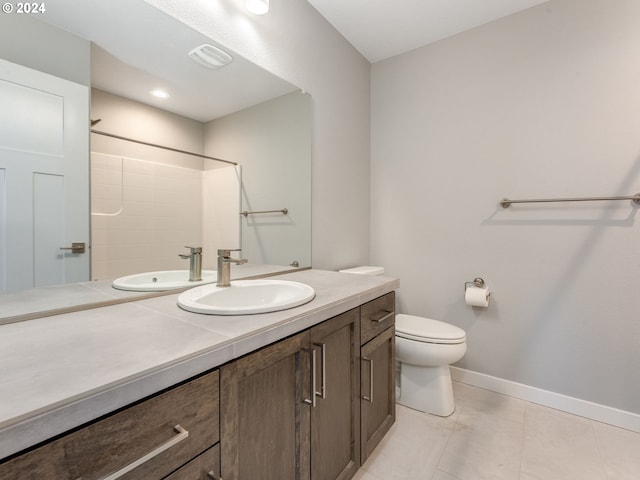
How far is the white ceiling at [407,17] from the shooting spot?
5.84 feet

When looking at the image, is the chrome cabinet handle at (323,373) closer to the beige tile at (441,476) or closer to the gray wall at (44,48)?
the beige tile at (441,476)

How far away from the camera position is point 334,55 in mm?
2014

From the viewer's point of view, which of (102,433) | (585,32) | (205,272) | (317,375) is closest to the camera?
(102,433)

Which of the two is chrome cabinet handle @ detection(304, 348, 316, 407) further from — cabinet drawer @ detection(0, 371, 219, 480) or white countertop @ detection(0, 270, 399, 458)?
cabinet drawer @ detection(0, 371, 219, 480)

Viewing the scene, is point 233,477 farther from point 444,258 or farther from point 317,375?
point 444,258

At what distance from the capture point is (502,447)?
4.72ft

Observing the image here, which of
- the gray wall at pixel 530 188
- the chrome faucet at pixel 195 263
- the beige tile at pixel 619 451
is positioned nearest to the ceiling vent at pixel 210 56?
the chrome faucet at pixel 195 263

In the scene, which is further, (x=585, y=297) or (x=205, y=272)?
(x=585, y=297)

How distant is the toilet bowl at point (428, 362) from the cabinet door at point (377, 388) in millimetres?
249

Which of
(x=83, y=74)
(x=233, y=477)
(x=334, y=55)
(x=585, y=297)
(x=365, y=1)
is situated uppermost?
(x=365, y=1)

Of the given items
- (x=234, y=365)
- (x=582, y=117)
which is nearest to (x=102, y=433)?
(x=234, y=365)

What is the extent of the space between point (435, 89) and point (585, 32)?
811 mm

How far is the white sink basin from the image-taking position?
2.87ft

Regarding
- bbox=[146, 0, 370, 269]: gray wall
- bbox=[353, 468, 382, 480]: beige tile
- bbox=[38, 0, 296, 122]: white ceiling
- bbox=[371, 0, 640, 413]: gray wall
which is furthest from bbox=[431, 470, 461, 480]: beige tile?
bbox=[38, 0, 296, 122]: white ceiling
